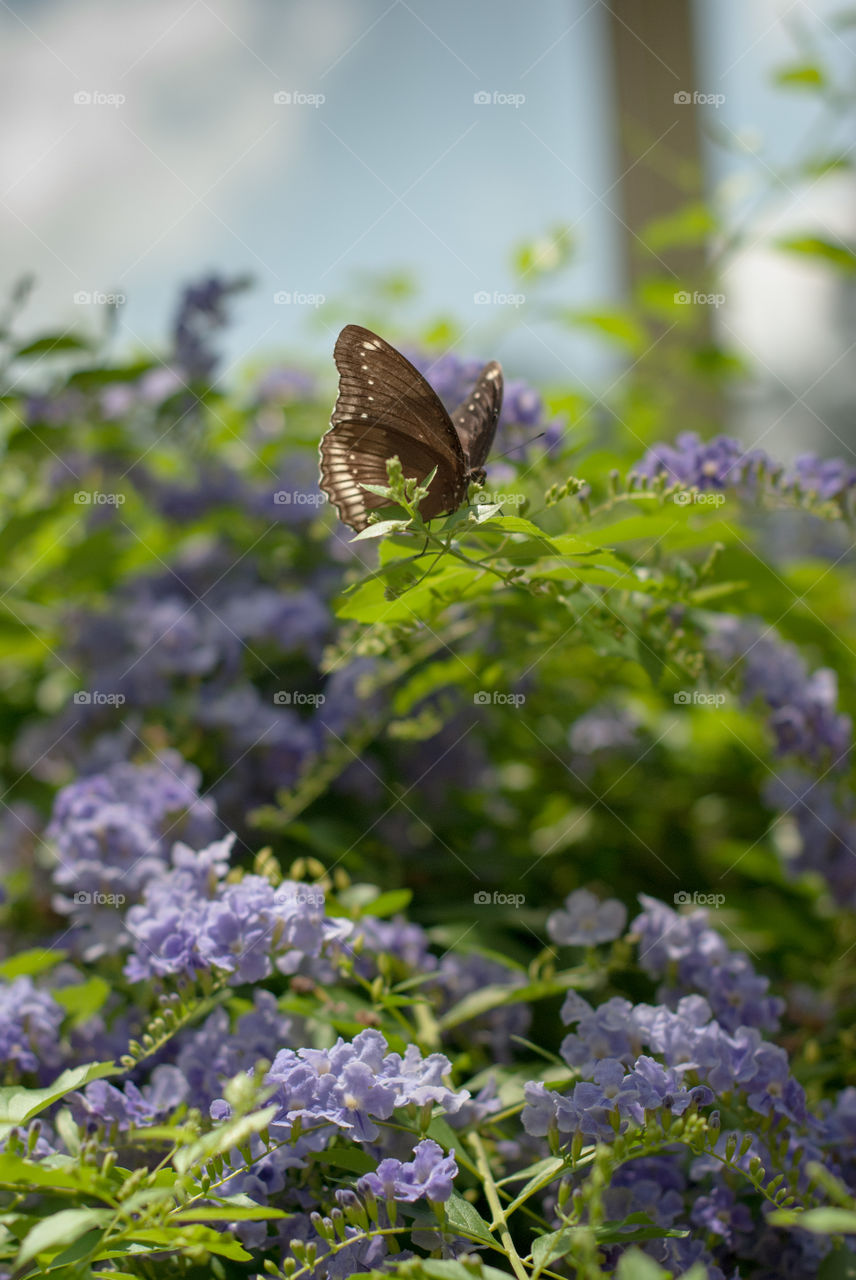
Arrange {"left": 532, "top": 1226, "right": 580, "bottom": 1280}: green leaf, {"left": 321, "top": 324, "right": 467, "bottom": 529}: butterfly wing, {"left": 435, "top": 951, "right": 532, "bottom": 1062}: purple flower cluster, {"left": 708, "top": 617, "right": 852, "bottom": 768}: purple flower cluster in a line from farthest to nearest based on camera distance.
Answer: {"left": 708, "top": 617, "right": 852, "bottom": 768}: purple flower cluster, {"left": 435, "top": 951, "right": 532, "bottom": 1062}: purple flower cluster, {"left": 321, "top": 324, "right": 467, "bottom": 529}: butterfly wing, {"left": 532, "top": 1226, "right": 580, "bottom": 1280}: green leaf

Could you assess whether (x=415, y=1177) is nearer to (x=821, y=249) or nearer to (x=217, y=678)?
(x=217, y=678)

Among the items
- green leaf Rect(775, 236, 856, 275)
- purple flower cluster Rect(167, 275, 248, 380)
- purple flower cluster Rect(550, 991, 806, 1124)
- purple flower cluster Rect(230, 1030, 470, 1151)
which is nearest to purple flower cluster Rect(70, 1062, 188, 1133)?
purple flower cluster Rect(230, 1030, 470, 1151)

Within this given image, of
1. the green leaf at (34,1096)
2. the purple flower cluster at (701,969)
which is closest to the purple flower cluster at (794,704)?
the purple flower cluster at (701,969)

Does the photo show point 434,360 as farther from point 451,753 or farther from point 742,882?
point 742,882

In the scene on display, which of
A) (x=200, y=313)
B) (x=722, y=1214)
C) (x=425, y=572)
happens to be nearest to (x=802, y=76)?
(x=200, y=313)

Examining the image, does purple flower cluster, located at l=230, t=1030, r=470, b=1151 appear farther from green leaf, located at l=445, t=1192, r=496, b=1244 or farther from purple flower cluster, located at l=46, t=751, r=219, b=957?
purple flower cluster, located at l=46, t=751, r=219, b=957

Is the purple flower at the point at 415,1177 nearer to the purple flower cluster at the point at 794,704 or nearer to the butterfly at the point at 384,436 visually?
the butterfly at the point at 384,436

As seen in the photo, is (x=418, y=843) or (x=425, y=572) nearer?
(x=425, y=572)
